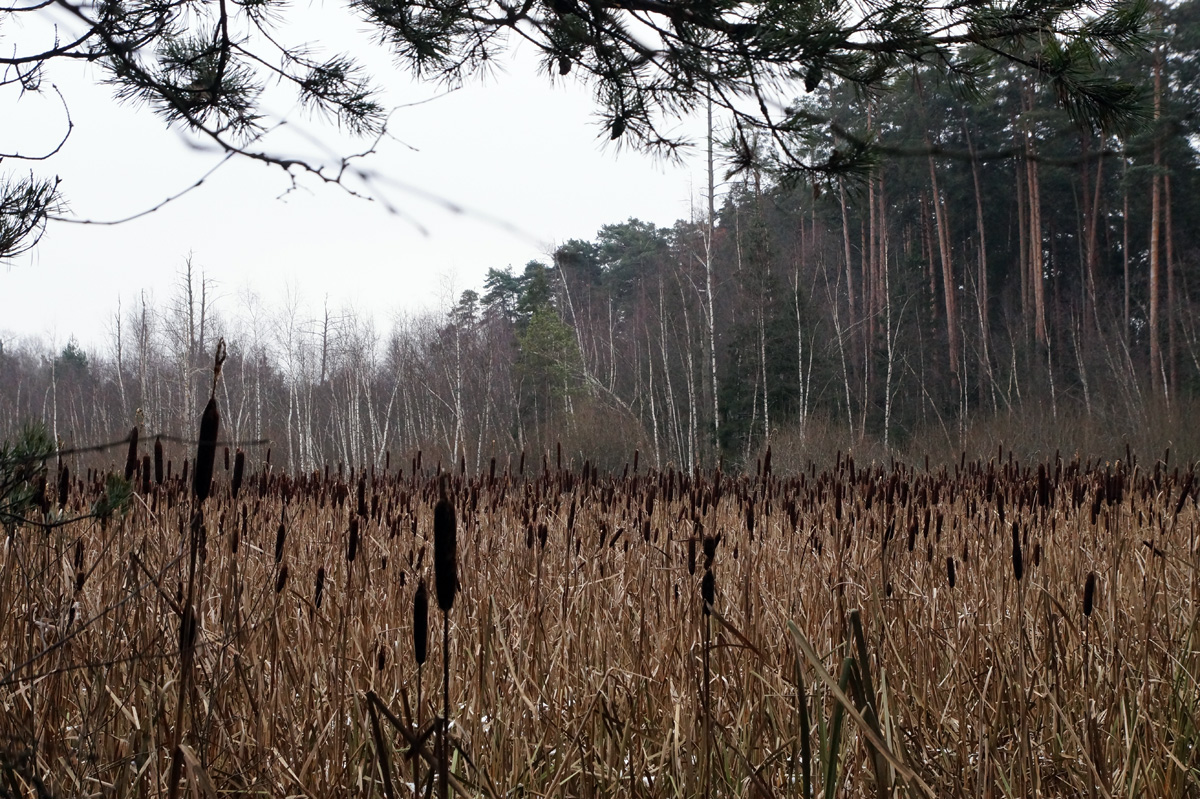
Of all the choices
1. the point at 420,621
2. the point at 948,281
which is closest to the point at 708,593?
the point at 420,621

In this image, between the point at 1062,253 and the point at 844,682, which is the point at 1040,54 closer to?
the point at 844,682

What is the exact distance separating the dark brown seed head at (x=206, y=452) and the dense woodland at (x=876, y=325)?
622 inches

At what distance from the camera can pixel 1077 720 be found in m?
2.41

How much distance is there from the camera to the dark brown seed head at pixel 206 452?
833 millimetres

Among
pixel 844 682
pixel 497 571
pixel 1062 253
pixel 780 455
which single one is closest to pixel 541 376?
pixel 780 455

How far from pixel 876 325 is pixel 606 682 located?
29902 millimetres

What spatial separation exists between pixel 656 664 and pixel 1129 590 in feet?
6.87

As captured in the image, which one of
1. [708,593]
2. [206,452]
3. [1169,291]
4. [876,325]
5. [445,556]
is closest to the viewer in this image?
[445,556]

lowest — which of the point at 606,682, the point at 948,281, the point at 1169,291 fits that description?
the point at 606,682

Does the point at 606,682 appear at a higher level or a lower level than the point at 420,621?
lower

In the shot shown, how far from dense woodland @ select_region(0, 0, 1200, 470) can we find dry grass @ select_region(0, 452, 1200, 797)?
529 inches

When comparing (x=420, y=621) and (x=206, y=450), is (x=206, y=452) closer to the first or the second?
(x=206, y=450)

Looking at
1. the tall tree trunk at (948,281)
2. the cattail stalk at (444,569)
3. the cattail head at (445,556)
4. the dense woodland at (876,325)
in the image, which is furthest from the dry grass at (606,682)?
the tall tree trunk at (948,281)

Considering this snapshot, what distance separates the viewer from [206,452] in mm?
872
